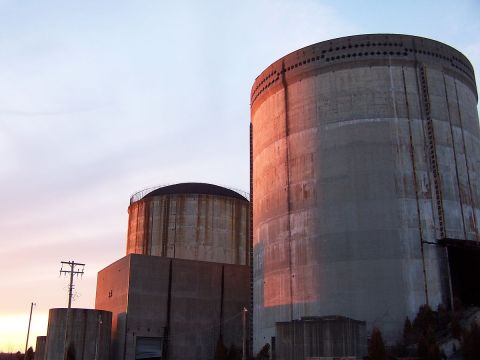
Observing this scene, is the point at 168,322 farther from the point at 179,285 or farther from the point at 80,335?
the point at 80,335

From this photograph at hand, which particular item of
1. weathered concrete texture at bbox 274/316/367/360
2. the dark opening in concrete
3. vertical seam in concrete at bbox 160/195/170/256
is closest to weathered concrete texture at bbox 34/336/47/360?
vertical seam in concrete at bbox 160/195/170/256

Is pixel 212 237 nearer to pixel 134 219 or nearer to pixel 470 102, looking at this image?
pixel 134 219

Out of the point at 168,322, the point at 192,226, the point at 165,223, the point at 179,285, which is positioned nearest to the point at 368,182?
the point at 179,285

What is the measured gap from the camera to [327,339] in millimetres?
34281

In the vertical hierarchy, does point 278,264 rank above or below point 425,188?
below

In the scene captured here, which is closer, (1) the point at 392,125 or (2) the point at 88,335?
(1) the point at 392,125

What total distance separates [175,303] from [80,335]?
8209 mm

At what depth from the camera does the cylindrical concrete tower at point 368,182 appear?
38625mm

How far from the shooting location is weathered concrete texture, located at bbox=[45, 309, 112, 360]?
46969 mm

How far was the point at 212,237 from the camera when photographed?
63594 mm

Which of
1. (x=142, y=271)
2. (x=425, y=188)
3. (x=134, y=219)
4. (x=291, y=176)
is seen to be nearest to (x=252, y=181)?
(x=291, y=176)

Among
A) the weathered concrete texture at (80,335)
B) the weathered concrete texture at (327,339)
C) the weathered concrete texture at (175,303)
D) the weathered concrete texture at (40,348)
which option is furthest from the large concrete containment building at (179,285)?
the weathered concrete texture at (327,339)

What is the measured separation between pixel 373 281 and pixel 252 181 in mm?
16572

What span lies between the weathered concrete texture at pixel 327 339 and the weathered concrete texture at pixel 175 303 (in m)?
16.7
